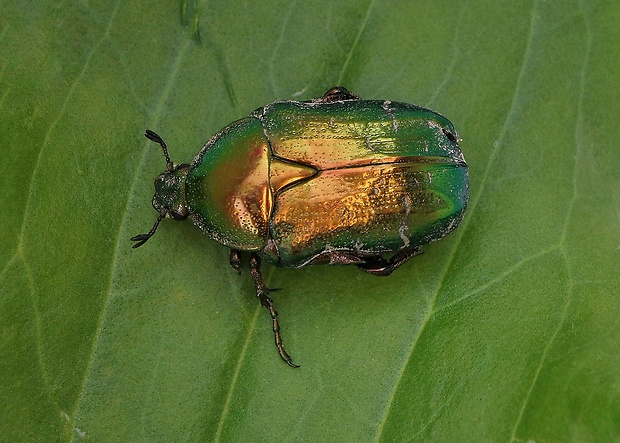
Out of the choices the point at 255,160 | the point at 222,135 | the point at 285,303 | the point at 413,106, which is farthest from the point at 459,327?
the point at 222,135

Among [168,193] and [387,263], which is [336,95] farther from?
[168,193]

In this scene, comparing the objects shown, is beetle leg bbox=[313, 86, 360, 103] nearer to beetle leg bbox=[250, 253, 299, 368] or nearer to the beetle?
the beetle

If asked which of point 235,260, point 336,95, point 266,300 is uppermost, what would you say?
point 336,95

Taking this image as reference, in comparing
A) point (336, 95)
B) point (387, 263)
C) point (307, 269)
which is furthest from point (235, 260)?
point (336, 95)

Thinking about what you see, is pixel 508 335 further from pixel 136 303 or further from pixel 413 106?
pixel 136 303

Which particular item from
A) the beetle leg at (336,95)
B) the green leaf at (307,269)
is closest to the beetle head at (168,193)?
the green leaf at (307,269)

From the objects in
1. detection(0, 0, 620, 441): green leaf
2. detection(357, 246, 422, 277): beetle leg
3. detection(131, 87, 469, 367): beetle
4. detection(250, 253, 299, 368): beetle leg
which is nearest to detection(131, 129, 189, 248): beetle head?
detection(131, 87, 469, 367): beetle
